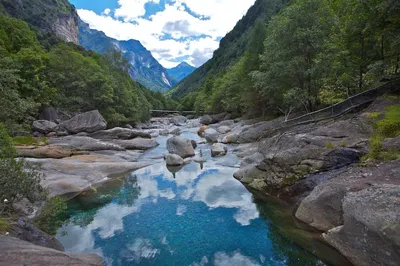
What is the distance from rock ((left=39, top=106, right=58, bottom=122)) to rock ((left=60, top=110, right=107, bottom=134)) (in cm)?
717

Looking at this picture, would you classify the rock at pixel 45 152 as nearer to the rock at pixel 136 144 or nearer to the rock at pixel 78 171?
the rock at pixel 78 171

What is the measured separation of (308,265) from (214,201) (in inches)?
272

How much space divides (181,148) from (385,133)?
1845cm

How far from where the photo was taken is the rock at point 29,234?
885 centimetres

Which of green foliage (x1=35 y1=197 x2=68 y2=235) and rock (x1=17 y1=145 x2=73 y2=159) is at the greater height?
rock (x1=17 y1=145 x2=73 y2=159)

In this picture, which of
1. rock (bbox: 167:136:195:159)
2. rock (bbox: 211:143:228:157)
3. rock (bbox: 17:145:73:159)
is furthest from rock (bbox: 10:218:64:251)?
rock (bbox: 211:143:228:157)

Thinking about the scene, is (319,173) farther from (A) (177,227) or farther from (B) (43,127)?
(B) (43,127)

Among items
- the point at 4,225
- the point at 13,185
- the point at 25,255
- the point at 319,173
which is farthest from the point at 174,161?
the point at 25,255

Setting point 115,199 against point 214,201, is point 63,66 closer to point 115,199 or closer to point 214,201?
point 115,199

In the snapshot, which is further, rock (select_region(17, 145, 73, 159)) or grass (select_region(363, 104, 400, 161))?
rock (select_region(17, 145, 73, 159))

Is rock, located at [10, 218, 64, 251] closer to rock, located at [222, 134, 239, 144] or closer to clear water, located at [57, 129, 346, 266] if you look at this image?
clear water, located at [57, 129, 346, 266]

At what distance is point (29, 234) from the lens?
30.2 ft

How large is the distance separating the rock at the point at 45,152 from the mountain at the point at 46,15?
83.8 m

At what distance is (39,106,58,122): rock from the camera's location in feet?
137
